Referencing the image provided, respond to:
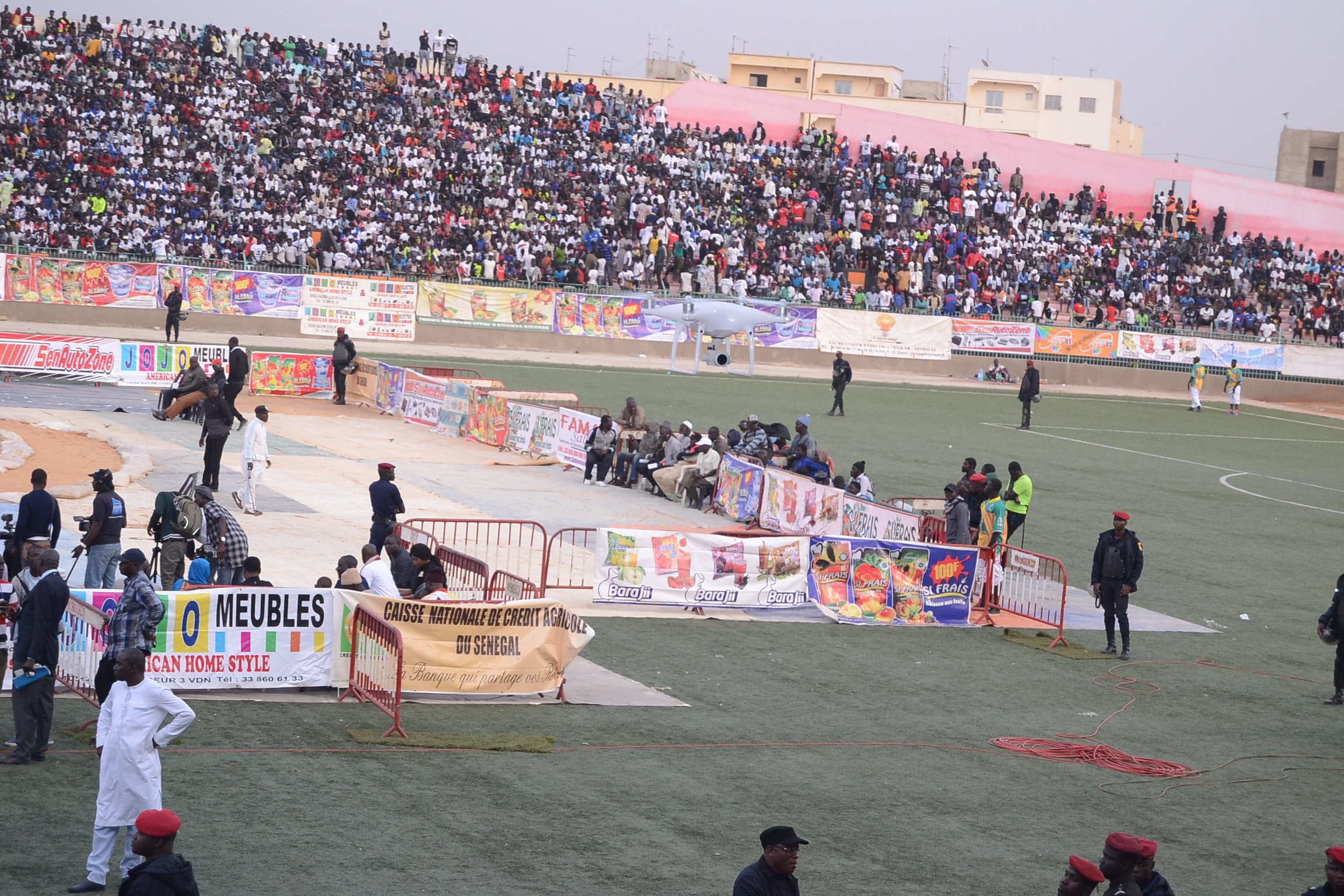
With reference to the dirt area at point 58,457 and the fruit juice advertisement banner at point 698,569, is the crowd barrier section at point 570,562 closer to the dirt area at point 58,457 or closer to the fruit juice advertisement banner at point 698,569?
the fruit juice advertisement banner at point 698,569

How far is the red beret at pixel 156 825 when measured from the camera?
6324 mm

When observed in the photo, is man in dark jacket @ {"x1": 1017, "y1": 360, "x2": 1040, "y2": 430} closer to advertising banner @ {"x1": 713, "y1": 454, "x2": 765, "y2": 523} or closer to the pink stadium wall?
advertising banner @ {"x1": 713, "y1": 454, "x2": 765, "y2": 523}

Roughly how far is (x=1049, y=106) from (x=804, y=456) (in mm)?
87281

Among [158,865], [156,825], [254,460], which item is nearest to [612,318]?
[254,460]

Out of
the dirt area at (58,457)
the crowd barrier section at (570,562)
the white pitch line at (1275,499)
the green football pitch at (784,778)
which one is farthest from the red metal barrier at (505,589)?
the white pitch line at (1275,499)

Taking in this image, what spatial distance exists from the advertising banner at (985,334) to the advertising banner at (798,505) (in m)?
31.7

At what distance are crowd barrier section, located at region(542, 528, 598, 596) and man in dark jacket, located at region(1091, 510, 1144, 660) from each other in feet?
19.7

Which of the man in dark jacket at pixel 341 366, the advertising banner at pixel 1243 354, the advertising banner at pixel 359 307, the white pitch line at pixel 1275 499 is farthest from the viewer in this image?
the advertising banner at pixel 1243 354

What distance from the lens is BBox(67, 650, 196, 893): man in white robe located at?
8102mm

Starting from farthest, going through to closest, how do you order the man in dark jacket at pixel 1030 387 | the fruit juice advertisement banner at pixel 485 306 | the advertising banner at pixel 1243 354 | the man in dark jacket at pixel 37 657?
1. the advertising banner at pixel 1243 354
2. the fruit juice advertisement banner at pixel 485 306
3. the man in dark jacket at pixel 1030 387
4. the man in dark jacket at pixel 37 657

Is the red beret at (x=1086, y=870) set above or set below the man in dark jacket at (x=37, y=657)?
above

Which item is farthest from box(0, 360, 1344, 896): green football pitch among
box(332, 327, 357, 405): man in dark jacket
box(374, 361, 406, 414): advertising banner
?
box(332, 327, 357, 405): man in dark jacket

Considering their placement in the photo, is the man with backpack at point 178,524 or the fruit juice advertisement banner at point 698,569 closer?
the man with backpack at point 178,524

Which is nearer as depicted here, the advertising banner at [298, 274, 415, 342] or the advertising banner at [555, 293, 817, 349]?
the advertising banner at [298, 274, 415, 342]
